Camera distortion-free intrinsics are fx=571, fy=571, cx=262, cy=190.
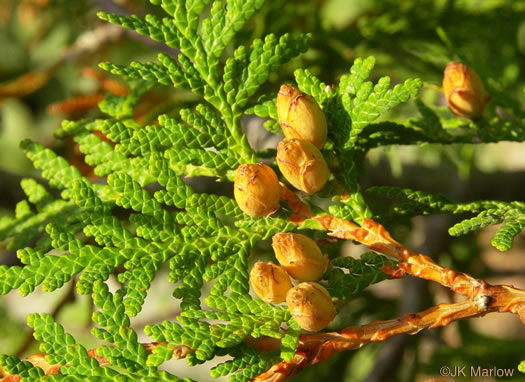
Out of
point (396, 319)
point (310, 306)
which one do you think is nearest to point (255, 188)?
point (310, 306)

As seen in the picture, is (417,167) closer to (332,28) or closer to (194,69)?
(332,28)

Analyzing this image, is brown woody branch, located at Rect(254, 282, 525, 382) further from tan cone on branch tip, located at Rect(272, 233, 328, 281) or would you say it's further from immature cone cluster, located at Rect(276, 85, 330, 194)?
immature cone cluster, located at Rect(276, 85, 330, 194)

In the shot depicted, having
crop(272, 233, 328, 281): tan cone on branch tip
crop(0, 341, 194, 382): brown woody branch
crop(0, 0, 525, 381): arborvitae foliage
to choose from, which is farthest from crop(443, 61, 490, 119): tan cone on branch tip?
crop(0, 341, 194, 382): brown woody branch

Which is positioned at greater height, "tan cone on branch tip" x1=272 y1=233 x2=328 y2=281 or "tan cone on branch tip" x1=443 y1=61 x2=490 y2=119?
"tan cone on branch tip" x1=443 y1=61 x2=490 y2=119

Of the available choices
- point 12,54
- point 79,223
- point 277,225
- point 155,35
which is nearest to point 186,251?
point 277,225
